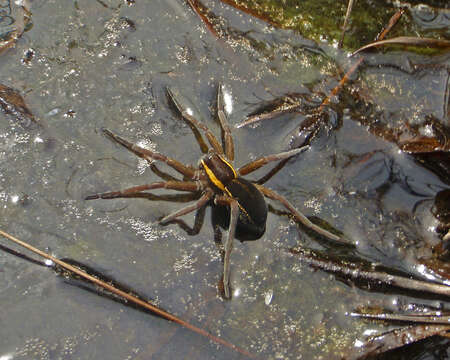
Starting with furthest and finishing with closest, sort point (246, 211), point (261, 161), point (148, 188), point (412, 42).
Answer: point (412, 42) < point (261, 161) < point (148, 188) < point (246, 211)

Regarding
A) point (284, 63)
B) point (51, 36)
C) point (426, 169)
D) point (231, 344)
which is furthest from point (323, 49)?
point (231, 344)

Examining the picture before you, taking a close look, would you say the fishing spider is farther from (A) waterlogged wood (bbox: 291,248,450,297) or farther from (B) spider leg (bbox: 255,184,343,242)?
(A) waterlogged wood (bbox: 291,248,450,297)

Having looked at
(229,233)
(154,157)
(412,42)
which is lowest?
(229,233)

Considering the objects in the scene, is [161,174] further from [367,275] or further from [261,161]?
[367,275]

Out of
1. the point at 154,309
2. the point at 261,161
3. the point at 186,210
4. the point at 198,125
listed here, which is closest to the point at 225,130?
the point at 198,125

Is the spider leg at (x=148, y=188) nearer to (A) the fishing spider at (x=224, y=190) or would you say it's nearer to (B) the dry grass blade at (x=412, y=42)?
(A) the fishing spider at (x=224, y=190)

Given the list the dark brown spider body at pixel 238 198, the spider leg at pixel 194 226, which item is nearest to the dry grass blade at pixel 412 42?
the dark brown spider body at pixel 238 198
